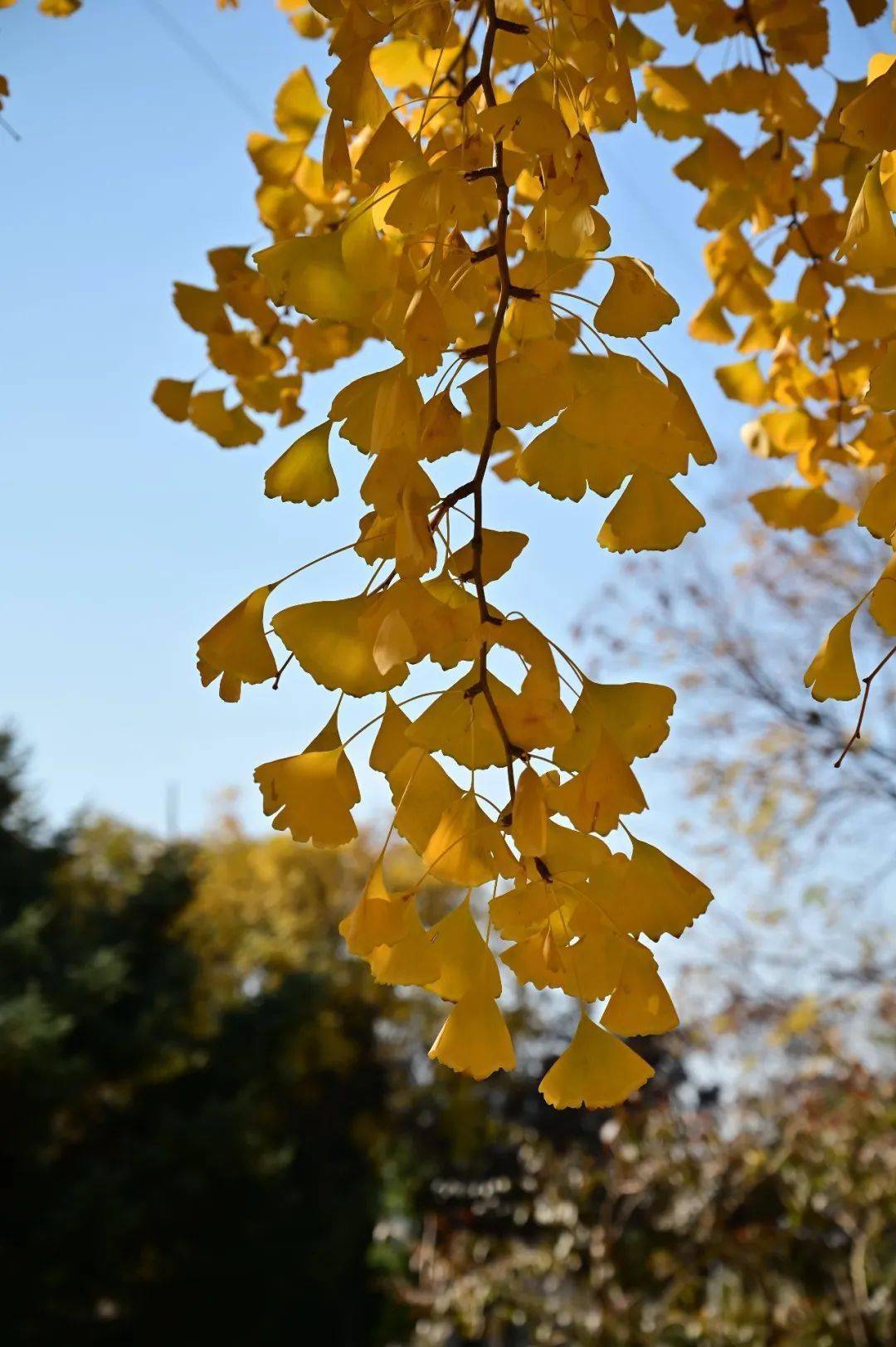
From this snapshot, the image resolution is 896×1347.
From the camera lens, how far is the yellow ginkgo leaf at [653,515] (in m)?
0.56

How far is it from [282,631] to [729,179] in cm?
90

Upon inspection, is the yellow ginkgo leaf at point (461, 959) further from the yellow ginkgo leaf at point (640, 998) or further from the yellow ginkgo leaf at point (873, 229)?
the yellow ginkgo leaf at point (873, 229)

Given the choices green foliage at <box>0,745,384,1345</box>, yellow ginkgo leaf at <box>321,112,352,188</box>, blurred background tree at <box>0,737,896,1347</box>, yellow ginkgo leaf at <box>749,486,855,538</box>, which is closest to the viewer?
yellow ginkgo leaf at <box>321,112,352,188</box>

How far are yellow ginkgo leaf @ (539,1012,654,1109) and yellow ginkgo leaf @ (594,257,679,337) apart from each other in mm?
336

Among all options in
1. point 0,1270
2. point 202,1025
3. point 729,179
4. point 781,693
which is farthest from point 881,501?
point 202,1025

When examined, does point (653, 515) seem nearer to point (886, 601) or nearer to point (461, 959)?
point (886, 601)

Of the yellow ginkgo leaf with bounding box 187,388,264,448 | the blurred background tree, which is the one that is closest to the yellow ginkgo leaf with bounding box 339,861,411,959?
the yellow ginkgo leaf with bounding box 187,388,264,448

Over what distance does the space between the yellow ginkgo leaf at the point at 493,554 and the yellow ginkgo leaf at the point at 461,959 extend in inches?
6.4

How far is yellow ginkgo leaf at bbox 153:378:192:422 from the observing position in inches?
49.6

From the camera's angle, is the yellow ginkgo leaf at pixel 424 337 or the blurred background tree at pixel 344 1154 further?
the blurred background tree at pixel 344 1154

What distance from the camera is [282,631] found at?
1.84 feet

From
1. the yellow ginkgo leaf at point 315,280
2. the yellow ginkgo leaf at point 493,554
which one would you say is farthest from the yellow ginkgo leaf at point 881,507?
the yellow ginkgo leaf at point 315,280

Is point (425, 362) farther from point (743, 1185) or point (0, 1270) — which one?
point (0, 1270)

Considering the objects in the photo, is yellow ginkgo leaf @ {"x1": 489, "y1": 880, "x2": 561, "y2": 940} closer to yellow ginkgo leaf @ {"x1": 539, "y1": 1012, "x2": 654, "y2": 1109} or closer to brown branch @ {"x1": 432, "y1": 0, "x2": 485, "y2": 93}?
yellow ginkgo leaf @ {"x1": 539, "y1": 1012, "x2": 654, "y2": 1109}
